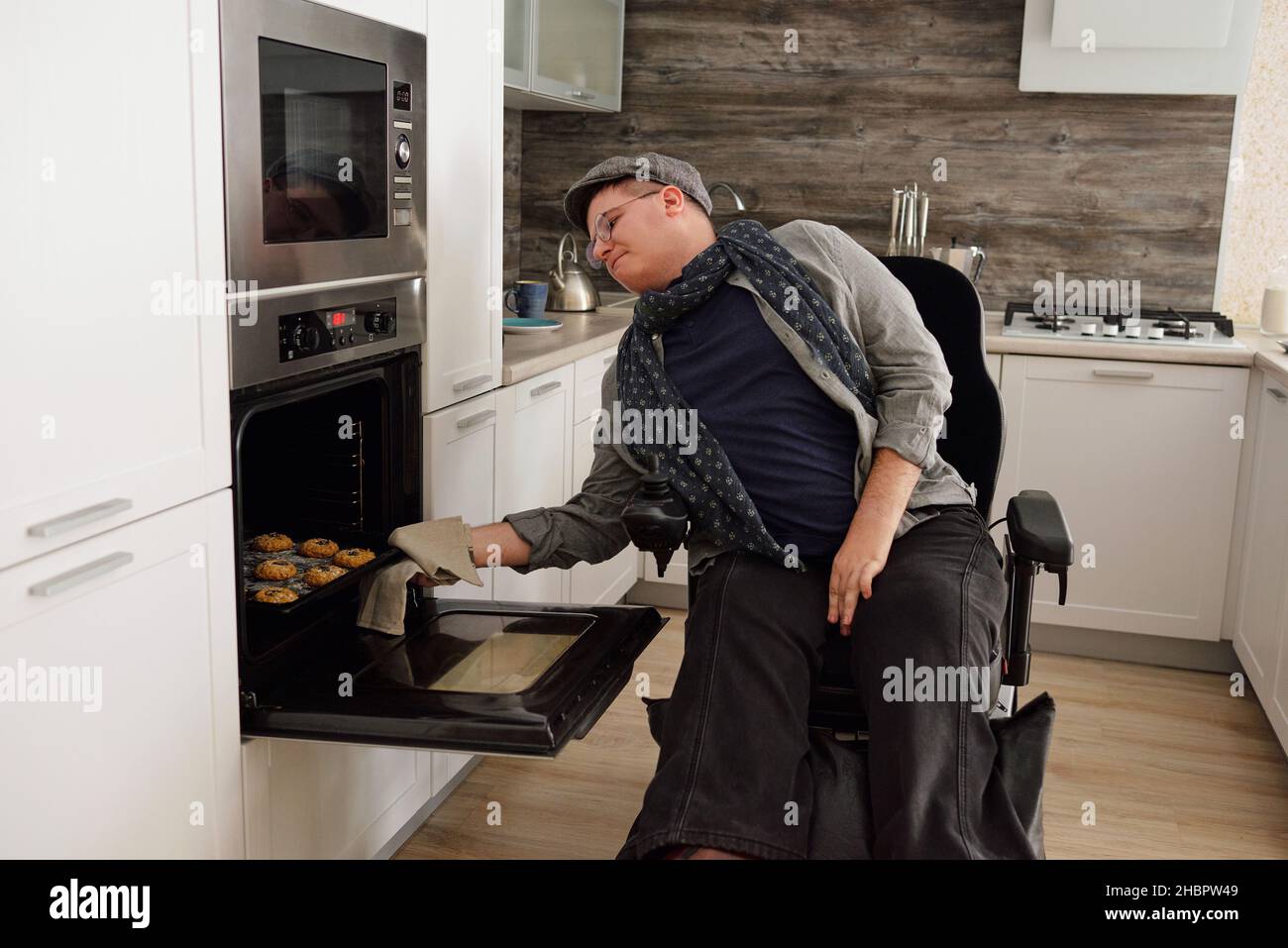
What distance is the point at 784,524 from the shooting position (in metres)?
1.87

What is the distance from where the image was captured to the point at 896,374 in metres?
1.88

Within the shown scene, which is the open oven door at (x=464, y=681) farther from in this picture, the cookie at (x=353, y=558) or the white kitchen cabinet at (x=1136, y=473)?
the white kitchen cabinet at (x=1136, y=473)

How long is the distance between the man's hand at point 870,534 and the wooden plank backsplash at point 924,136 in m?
2.17

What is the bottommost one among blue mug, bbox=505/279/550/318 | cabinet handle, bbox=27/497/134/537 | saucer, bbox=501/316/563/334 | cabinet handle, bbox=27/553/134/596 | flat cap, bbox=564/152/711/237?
cabinet handle, bbox=27/553/134/596

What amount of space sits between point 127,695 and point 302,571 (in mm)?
501

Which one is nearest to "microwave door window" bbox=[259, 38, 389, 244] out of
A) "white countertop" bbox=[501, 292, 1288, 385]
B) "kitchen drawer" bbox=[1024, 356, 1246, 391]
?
"white countertop" bbox=[501, 292, 1288, 385]

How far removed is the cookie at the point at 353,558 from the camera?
6.35 feet

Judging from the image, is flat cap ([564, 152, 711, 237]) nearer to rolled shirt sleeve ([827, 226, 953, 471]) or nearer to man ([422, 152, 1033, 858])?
man ([422, 152, 1033, 858])

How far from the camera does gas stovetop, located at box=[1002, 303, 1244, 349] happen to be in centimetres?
327

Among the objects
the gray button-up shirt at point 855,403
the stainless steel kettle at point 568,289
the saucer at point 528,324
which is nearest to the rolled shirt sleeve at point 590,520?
the gray button-up shirt at point 855,403

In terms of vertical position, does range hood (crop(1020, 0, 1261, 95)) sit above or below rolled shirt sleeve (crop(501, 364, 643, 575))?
above

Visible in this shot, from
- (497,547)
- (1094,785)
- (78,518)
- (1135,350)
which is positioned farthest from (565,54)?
(78,518)

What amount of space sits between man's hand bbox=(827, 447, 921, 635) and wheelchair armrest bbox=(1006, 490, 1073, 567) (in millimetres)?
→ 173
